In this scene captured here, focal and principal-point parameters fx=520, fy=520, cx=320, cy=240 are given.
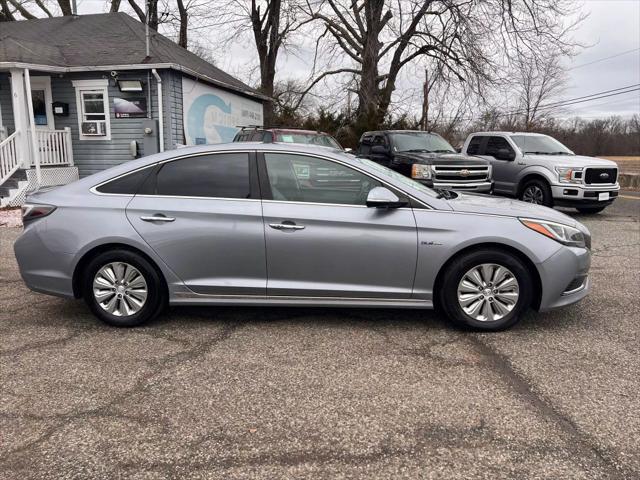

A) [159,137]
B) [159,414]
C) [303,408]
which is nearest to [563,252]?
[303,408]

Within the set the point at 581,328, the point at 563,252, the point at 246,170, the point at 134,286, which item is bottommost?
Result: the point at 581,328

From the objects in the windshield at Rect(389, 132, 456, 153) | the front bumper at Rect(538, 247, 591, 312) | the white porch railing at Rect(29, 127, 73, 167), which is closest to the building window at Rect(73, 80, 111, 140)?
the white porch railing at Rect(29, 127, 73, 167)

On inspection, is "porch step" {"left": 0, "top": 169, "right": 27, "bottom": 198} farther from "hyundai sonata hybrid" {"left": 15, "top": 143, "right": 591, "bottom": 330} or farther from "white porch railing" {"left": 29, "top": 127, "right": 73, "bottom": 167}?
"hyundai sonata hybrid" {"left": 15, "top": 143, "right": 591, "bottom": 330}

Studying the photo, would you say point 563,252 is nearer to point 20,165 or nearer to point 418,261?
point 418,261

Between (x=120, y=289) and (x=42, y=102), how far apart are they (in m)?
13.2

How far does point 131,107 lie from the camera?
1465cm

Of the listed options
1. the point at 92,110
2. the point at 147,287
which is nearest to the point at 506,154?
the point at 147,287

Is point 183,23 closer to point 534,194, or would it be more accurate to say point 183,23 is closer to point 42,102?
point 42,102

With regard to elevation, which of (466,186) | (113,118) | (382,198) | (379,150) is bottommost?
(466,186)

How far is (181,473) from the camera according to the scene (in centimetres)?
249

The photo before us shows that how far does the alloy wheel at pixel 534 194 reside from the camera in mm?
11227

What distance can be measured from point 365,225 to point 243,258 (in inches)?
40.8

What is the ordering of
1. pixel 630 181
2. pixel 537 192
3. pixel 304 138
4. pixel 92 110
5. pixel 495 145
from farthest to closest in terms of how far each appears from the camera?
pixel 630 181
pixel 92 110
pixel 495 145
pixel 537 192
pixel 304 138

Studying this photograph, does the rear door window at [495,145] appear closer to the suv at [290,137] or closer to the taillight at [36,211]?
the suv at [290,137]
